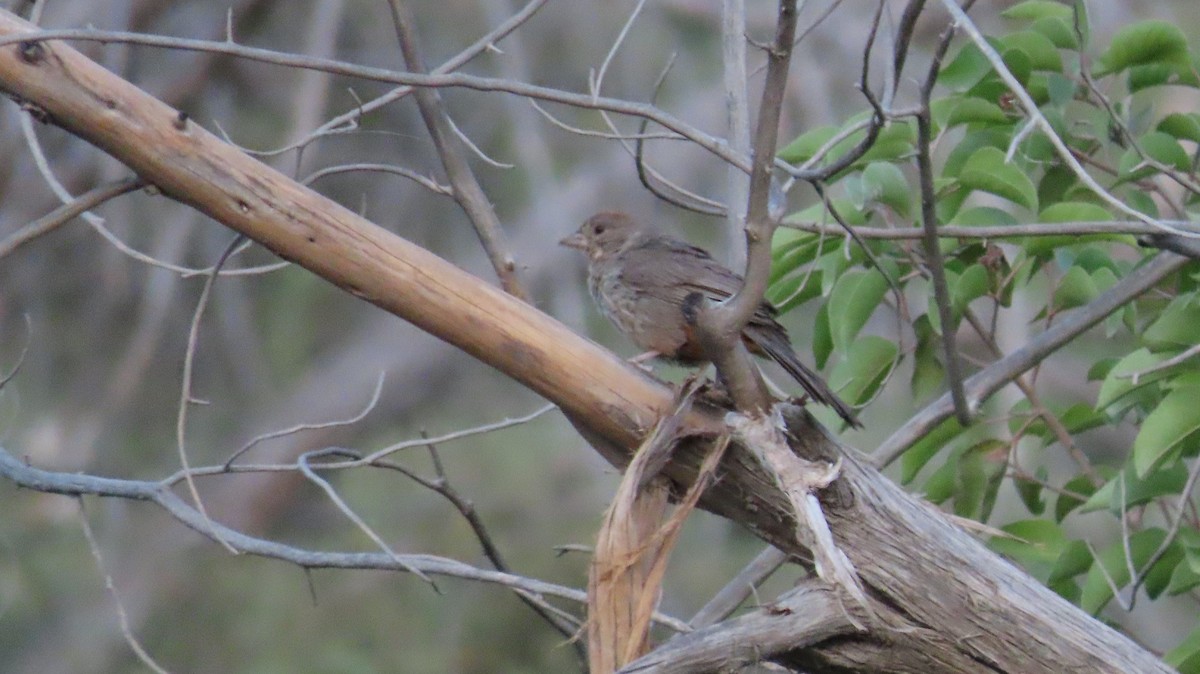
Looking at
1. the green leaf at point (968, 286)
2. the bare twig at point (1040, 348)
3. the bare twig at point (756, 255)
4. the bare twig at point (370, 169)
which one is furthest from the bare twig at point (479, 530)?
the green leaf at point (968, 286)

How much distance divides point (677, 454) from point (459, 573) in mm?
564

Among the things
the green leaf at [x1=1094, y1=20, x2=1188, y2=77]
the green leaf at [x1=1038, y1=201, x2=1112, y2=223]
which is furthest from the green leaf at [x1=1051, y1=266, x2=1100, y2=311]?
the green leaf at [x1=1094, y1=20, x2=1188, y2=77]

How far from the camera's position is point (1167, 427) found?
3.15 m

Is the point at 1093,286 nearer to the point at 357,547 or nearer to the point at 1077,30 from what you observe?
the point at 1077,30

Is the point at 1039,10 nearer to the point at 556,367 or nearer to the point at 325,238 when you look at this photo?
the point at 556,367

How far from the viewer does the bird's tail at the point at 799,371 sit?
3.24m

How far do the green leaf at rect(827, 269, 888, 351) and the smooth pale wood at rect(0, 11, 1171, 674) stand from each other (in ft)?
2.43

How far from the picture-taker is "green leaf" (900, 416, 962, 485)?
3.90 m

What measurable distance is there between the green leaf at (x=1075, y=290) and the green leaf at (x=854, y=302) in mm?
449

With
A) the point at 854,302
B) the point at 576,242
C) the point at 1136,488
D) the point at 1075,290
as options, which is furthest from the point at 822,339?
the point at 576,242

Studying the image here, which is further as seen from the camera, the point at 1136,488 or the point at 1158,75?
the point at 1158,75

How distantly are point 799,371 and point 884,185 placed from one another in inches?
20.5

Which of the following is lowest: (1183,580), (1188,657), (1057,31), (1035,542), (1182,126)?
(1188,657)

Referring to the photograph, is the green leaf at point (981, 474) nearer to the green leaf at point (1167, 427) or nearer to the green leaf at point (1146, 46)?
the green leaf at point (1167, 427)
